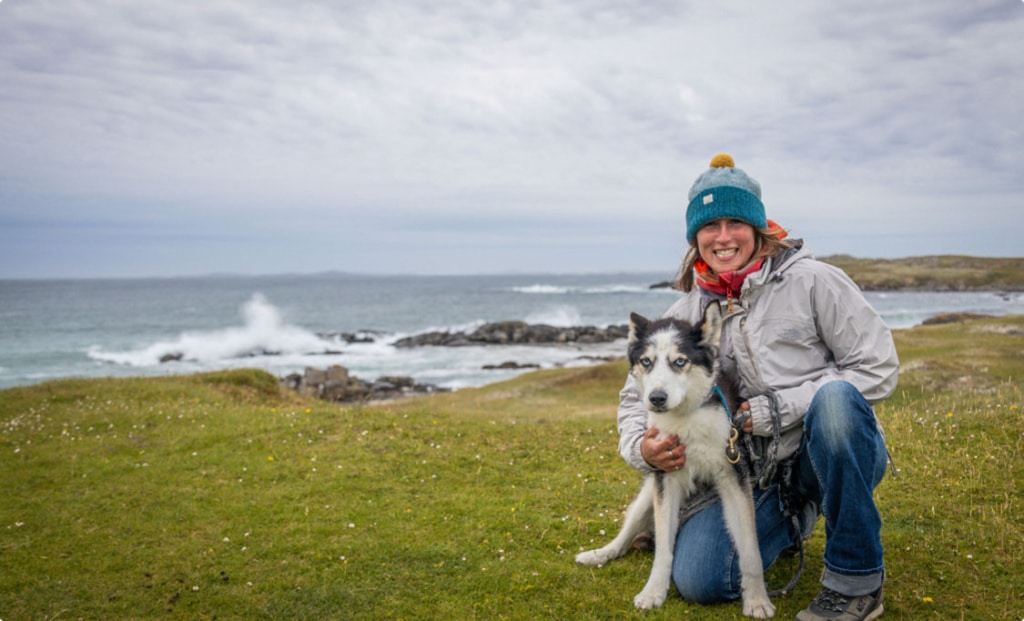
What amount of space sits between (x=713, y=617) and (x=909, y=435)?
19.8ft

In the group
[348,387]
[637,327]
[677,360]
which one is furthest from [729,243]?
[348,387]

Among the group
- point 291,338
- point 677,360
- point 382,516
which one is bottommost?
point 291,338

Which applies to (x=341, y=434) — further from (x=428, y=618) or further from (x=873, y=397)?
(x=873, y=397)

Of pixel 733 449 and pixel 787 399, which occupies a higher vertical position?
pixel 787 399

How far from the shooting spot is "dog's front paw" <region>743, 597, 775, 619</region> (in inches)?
200

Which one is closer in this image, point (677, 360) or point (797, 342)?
point (677, 360)

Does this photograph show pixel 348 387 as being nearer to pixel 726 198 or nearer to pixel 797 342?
pixel 726 198

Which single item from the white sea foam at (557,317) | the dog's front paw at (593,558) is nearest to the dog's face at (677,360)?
the dog's front paw at (593,558)

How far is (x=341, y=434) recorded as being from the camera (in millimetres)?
Result: 11633

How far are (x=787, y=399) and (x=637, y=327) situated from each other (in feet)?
4.29

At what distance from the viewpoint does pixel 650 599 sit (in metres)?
5.37

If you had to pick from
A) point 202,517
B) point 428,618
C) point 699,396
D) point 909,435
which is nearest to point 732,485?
point 699,396

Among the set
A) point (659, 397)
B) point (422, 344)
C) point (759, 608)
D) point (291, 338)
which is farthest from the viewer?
point (291, 338)

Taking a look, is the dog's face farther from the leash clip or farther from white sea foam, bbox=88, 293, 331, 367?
white sea foam, bbox=88, 293, 331, 367
